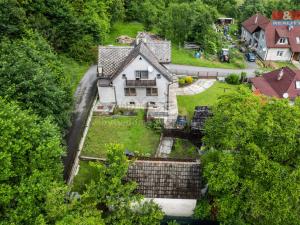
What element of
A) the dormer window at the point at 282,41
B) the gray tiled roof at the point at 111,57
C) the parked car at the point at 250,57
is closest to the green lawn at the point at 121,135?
the gray tiled roof at the point at 111,57

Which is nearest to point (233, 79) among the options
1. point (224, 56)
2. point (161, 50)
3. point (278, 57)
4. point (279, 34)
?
point (224, 56)

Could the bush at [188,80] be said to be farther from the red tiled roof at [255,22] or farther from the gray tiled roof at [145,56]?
the red tiled roof at [255,22]

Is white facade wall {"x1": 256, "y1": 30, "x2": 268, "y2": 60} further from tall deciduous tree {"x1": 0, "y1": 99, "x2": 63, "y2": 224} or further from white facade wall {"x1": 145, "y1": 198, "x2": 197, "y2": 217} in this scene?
tall deciduous tree {"x1": 0, "y1": 99, "x2": 63, "y2": 224}

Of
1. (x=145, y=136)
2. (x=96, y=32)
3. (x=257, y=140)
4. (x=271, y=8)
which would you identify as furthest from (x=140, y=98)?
(x=271, y=8)

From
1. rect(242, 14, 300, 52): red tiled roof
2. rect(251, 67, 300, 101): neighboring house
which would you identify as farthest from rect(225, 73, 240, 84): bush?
rect(242, 14, 300, 52): red tiled roof

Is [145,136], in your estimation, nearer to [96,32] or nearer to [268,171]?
[268,171]

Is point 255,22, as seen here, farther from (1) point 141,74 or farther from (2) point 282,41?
(1) point 141,74
